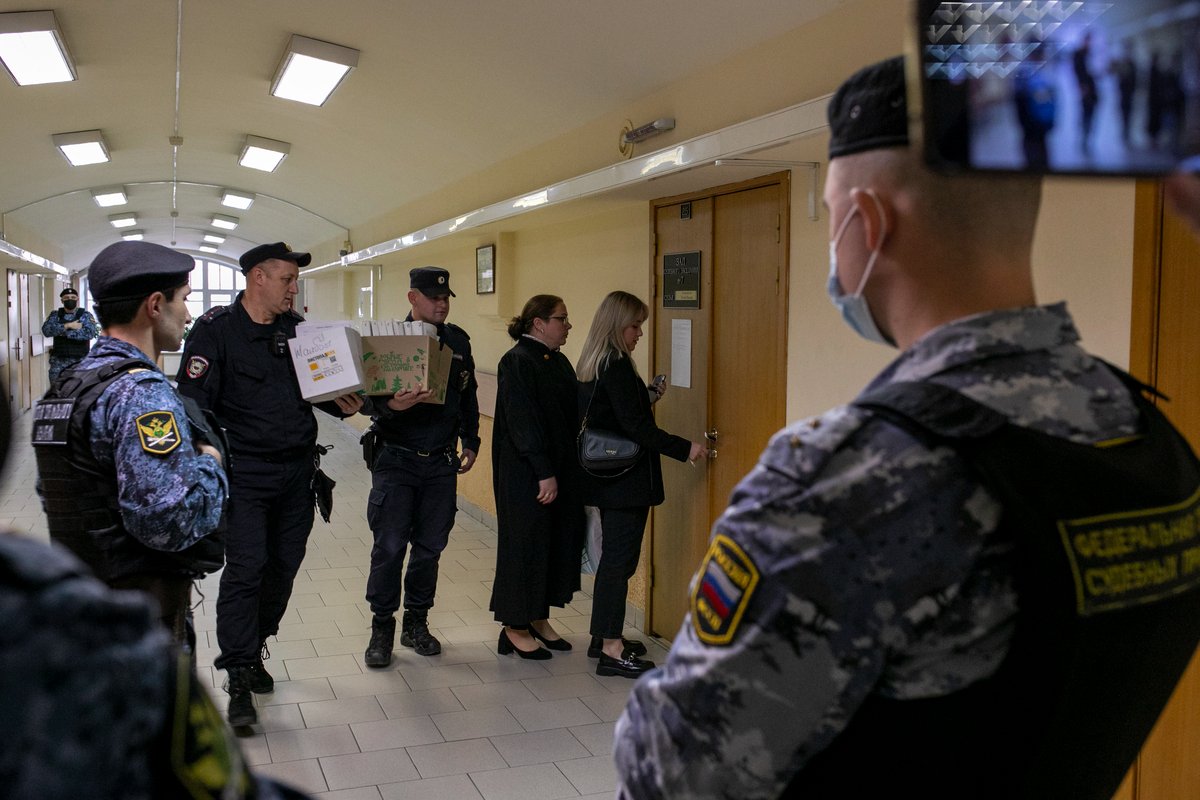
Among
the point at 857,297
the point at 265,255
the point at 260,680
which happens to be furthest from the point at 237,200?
the point at 857,297

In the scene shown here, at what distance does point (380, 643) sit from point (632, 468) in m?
1.45

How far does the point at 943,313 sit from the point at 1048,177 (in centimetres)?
51

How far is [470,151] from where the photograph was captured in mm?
7152

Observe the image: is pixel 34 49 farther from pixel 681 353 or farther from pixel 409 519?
pixel 681 353

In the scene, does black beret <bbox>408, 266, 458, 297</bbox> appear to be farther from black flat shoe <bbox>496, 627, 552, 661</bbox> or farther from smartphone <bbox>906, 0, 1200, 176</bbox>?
smartphone <bbox>906, 0, 1200, 176</bbox>

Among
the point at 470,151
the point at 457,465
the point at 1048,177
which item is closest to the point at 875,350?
the point at 457,465

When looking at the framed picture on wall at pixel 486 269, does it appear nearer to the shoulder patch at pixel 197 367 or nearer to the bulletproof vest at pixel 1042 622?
the shoulder patch at pixel 197 367

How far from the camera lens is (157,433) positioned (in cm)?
247

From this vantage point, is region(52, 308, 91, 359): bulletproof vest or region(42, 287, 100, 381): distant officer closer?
region(42, 287, 100, 381): distant officer

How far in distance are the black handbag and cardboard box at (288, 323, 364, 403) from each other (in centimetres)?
104

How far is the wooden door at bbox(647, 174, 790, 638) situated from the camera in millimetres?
4125

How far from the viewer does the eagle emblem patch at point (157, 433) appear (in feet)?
8.04

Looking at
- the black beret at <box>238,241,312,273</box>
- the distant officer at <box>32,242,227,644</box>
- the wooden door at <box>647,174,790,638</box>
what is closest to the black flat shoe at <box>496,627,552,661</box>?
the wooden door at <box>647,174,790,638</box>

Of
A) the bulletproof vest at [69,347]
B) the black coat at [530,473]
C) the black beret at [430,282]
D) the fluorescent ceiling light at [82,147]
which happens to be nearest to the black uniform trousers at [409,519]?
the black coat at [530,473]
